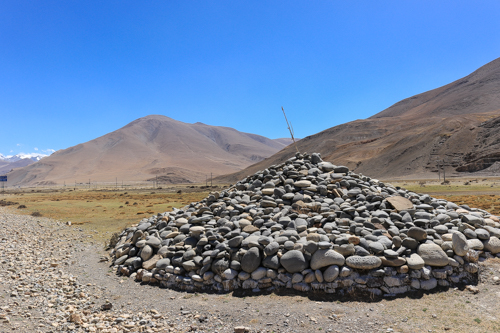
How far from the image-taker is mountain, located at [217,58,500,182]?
67500 mm

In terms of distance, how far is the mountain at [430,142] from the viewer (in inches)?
2657

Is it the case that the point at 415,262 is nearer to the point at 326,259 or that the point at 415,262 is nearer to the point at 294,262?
the point at 326,259

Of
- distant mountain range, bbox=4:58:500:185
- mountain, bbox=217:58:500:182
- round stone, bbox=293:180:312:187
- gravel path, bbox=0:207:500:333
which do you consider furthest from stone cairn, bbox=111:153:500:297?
distant mountain range, bbox=4:58:500:185

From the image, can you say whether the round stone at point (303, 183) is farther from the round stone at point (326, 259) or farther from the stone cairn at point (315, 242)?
the round stone at point (326, 259)

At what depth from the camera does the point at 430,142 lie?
7731 centimetres

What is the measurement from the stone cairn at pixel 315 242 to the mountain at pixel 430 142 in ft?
212

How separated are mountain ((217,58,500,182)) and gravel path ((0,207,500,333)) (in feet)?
223

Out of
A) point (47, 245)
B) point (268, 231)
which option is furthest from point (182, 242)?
point (47, 245)

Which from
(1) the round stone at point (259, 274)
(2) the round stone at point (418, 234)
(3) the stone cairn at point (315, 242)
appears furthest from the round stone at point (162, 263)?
(2) the round stone at point (418, 234)

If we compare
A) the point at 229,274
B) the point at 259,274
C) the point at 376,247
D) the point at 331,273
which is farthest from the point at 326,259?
the point at 229,274

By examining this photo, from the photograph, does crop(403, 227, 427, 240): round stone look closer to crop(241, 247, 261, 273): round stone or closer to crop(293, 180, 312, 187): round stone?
→ crop(293, 180, 312, 187): round stone

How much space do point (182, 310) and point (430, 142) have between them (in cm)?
8553

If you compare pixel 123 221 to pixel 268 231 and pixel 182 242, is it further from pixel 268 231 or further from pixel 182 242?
pixel 268 231

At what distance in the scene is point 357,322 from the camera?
5.39m
